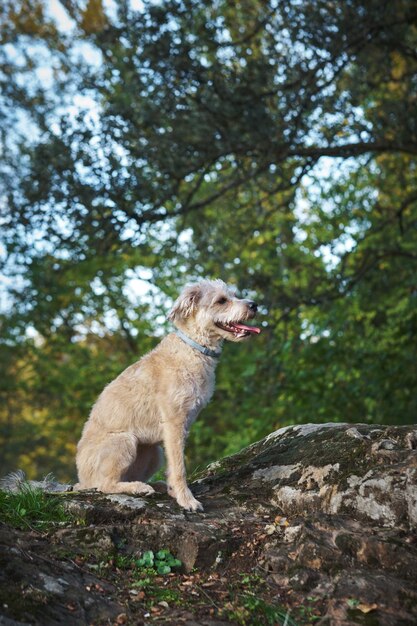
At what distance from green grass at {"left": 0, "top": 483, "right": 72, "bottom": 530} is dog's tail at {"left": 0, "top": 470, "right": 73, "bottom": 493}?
24 centimetres

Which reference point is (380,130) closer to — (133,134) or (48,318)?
(133,134)

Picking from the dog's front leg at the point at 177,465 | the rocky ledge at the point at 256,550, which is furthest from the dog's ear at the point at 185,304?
the rocky ledge at the point at 256,550

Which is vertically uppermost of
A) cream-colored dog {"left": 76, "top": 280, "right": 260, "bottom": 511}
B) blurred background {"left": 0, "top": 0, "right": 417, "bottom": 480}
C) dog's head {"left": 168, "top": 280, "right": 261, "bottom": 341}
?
blurred background {"left": 0, "top": 0, "right": 417, "bottom": 480}

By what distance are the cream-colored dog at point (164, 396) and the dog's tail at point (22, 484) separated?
290 mm

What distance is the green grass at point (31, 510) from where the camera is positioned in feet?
17.7

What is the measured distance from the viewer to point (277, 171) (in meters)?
12.2

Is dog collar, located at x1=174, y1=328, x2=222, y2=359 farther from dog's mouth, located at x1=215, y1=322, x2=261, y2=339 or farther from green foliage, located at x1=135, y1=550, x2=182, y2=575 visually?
green foliage, located at x1=135, y1=550, x2=182, y2=575

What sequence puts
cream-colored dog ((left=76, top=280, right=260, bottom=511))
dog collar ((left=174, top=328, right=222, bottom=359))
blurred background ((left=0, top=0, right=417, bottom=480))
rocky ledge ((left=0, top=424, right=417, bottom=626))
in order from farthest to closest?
blurred background ((left=0, top=0, right=417, bottom=480)) → dog collar ((left=174, top=328, right=222, bottom=359)) → cream-colored dog ((left=76, top=280, right=260, bottom=511)) → rocky ledge ((left=0, top=424, right=417, bottom=626))

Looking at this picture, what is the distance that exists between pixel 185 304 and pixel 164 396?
90cm

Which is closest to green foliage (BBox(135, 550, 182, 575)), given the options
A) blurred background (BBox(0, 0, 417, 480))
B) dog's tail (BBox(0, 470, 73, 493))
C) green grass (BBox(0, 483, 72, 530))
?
green grass (BBox(0, 483, 72, 530))

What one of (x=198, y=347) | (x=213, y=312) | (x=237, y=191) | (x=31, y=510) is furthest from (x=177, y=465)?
(x=237, y=191)

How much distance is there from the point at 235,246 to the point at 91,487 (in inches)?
425

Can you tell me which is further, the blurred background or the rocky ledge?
the blurred background

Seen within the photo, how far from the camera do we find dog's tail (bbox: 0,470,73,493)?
630 cm
